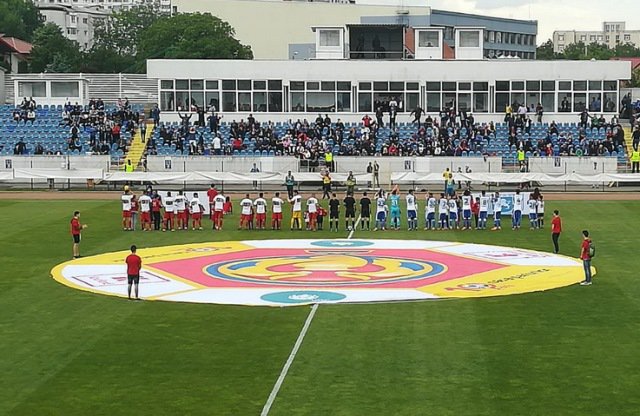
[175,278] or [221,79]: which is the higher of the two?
[221,79]

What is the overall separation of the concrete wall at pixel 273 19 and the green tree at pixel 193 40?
439 centimetres

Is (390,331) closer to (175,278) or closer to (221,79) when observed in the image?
(175,278)

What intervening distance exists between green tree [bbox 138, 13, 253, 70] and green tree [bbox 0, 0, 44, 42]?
97.6 ft

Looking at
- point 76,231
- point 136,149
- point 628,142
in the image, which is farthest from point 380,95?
point 76,231

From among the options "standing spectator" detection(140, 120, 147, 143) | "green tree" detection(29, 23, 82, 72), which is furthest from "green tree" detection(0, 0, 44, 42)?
"standing spectator" detection(140, 120, 147, 143)

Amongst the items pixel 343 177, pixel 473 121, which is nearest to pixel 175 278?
pixel 343 177

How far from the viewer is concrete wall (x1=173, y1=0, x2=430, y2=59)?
128 meters

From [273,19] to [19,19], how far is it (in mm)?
40913

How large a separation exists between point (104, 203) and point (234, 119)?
72.1 ft

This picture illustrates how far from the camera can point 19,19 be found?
149m

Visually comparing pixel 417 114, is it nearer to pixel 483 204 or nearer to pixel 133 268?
pixel 483 204

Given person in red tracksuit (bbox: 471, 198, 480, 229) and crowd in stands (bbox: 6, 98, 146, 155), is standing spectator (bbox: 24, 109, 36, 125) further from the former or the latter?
person in red tracksuit (bbox: 471, 198, 480, 229)

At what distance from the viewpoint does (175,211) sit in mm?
A: 41844

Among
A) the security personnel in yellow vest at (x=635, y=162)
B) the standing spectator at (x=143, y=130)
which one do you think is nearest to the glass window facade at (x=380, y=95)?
the standing spectator at (x=143, y=130)
